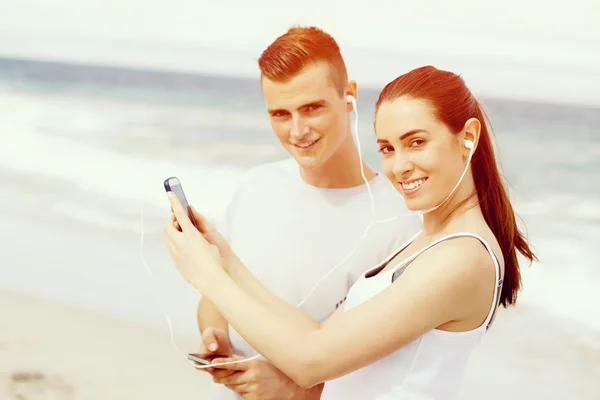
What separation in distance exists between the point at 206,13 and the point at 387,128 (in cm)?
296

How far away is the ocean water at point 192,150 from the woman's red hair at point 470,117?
1.51 m

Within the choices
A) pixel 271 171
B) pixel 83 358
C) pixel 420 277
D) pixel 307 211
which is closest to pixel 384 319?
pixel 420 277

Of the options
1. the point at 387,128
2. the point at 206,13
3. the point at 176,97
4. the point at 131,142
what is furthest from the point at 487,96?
the point at 387,128

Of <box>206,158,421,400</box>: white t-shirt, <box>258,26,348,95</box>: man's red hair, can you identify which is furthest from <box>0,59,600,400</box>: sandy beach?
<box>258,26,348,95</box>: man's red hair

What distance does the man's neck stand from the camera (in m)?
1.71

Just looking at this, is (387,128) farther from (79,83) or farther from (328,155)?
(79,83)

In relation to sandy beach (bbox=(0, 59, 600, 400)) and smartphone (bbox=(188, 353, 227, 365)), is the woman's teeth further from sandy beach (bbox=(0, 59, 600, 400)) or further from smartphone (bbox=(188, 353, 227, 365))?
sandy beach (bbox=(0, 59, 600, 400))

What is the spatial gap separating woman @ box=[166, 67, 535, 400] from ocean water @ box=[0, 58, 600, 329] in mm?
1530

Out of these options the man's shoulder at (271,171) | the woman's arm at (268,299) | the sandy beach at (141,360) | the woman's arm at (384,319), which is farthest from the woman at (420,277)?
the sandy beach at (141,360)

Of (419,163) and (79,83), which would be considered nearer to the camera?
(419,163)

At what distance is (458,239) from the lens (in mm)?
1248

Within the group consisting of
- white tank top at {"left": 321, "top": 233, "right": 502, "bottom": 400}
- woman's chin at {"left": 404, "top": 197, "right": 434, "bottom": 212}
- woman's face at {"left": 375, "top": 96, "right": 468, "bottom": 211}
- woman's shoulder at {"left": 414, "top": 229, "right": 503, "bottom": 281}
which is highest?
woman's face at {"left": 375, "top": 96, "right": 468, "bottom": 211}

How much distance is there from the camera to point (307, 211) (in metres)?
1.76

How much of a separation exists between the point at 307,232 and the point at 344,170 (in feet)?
0.51
